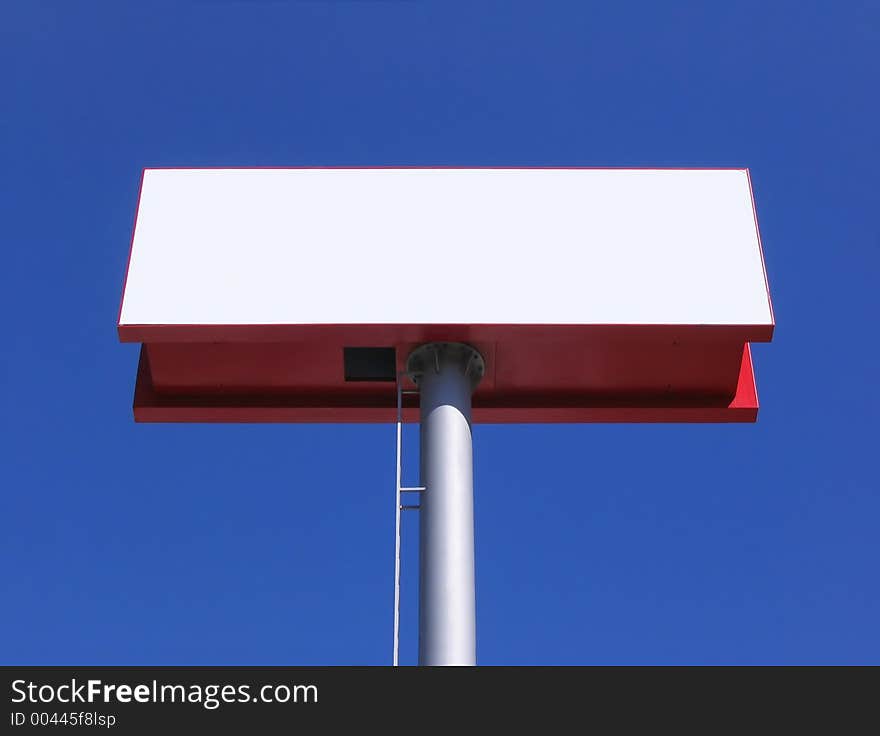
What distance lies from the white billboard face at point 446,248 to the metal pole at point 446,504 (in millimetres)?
454

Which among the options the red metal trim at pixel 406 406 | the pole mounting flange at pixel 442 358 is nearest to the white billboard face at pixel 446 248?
the pole mounting flange at pixel 442 358

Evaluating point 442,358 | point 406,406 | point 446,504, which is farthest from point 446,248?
point 446,504

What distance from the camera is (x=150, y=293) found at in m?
11.3

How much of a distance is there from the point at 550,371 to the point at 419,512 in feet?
5.98

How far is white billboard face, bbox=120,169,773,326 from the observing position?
11.2 metres

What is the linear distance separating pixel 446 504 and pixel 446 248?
6.82 feet

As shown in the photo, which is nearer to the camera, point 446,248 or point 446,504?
point 446,504

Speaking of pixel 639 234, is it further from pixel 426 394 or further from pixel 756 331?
pixel 426 394

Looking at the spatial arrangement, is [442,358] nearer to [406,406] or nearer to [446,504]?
[406,406]

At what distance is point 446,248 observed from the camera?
11562 mm

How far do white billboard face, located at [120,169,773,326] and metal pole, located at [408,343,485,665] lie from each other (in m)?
0.45

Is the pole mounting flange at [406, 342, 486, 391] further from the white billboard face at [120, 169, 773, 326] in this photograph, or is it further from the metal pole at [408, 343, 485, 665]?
the white billboard face at [120, 169, 773, 326]

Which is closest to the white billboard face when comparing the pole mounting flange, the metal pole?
the pole mounting flange
